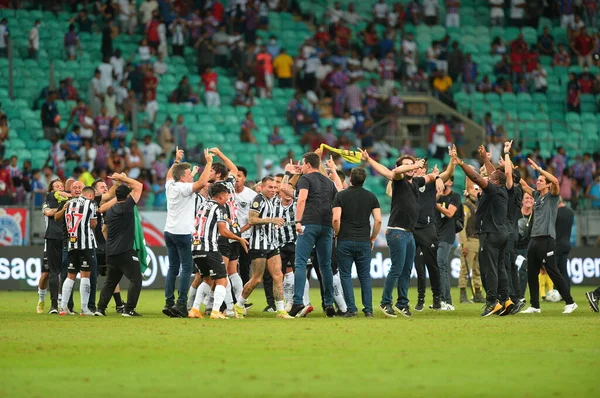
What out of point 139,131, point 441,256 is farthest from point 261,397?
point 139,131

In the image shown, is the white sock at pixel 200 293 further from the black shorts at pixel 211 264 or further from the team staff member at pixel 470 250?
the team staff member at pixel 470 250

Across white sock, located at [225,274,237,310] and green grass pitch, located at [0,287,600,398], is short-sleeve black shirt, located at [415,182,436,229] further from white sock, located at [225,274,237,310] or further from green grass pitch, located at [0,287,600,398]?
white sock, located at [225,274,237,310]

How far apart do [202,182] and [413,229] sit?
3.60 metres

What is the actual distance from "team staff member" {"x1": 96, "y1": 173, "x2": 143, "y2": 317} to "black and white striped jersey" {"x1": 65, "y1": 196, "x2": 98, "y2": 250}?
0.51 m

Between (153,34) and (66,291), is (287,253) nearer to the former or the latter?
(66,291)

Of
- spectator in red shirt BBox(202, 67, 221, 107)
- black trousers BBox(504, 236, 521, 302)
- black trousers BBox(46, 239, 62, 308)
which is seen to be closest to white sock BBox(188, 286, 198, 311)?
black trousers BBox(46, 239, 62, 308)

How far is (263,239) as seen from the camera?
1752 centimetres

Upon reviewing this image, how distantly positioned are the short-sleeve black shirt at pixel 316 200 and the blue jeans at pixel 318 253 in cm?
10

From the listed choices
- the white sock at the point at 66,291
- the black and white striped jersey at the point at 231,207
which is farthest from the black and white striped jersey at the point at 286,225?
the white sock at the point at 66,291

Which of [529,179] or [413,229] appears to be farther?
[529,179]

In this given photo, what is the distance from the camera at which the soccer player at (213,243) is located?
1591 centimetres

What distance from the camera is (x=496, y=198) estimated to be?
17.2 m

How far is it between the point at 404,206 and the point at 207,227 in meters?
2.91

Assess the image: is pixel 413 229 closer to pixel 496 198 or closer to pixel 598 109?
pixel 496 198
